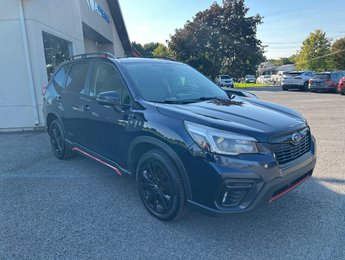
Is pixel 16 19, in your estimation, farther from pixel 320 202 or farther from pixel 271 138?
pixel 320 202

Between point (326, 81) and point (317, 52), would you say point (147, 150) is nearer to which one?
point (326, 81)

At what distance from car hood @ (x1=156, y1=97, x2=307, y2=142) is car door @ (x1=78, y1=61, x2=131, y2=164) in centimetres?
61

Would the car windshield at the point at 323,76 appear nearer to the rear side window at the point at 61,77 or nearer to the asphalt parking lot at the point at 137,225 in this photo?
the asphalt parking lot at the point at 137,225

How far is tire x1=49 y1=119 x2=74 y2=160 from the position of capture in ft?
16.4

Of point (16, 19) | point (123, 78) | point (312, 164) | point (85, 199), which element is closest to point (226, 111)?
point (312, 164)

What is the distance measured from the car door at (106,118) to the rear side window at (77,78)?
0.23 m

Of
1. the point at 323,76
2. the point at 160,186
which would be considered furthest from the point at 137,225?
the point at 323,76

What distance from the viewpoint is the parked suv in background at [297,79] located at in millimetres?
22111

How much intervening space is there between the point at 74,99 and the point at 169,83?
1636 mm

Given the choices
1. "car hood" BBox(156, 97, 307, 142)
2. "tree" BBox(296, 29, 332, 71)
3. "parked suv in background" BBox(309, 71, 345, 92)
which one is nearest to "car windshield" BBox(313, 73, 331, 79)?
"parked suv in background" BBox(309, 71, 345, 92)

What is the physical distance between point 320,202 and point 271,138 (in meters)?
1.53

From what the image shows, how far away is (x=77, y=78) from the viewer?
177 inches

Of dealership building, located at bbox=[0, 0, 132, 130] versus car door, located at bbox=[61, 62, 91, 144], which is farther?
dealership building, located at bbox=[0, 0, 132, 130]

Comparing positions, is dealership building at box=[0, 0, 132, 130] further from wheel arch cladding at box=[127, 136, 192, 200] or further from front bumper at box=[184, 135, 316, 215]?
front bumper at box=[184, 135, 316, 215]
